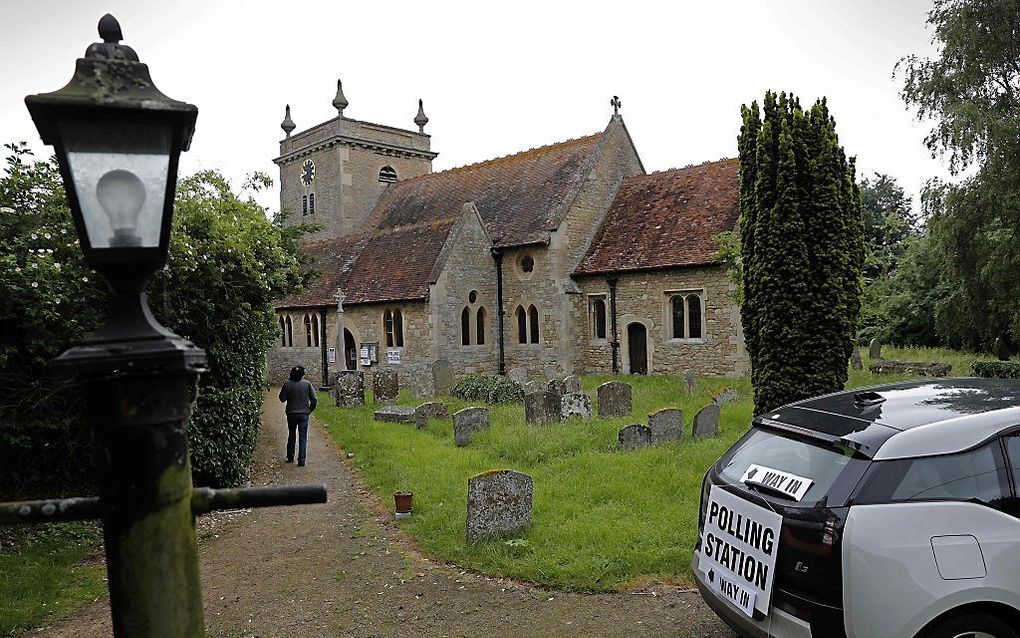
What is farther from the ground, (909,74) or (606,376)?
(909,74)

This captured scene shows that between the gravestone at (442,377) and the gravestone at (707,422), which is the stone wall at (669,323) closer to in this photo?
the gravestone at (442,377)

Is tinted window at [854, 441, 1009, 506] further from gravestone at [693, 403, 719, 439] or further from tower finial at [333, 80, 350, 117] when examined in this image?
tower finial at [333, 80, 350, 117]

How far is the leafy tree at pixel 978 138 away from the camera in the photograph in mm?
17734

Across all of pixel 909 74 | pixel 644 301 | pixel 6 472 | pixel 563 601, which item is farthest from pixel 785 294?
pixel 909 74

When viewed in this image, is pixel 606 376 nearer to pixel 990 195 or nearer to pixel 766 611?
pixel 990 195

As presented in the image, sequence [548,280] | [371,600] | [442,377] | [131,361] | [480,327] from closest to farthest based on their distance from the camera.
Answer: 1. [131,361]
2. [371,600]
3. [442,377]
4. [548,280]
5. [480,327]

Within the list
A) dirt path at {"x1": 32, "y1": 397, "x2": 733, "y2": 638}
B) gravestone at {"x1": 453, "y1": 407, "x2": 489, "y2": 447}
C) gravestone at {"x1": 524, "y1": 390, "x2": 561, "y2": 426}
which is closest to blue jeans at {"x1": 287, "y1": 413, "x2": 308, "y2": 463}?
gravestone at {"x1": 453, "y1": 407, "x2": 489, "y2": 447}

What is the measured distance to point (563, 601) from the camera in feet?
19.9

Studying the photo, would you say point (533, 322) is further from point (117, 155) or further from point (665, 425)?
point (117, 155)

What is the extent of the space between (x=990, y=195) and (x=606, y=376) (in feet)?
38.8

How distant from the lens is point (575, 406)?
14438 millimetres

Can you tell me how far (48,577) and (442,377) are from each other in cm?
1435

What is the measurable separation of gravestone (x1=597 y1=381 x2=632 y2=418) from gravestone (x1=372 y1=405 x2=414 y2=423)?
4.30 meters

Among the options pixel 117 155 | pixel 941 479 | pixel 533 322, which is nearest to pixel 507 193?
pixel 533 322
